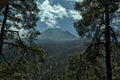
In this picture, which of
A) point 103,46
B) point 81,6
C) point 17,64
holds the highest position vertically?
point 81,6

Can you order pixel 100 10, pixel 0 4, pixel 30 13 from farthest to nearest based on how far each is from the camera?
pixel 30 13 < pixel 100 10 < pixel 0 4

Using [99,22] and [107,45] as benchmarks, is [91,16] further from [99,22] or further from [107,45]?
[107,45]

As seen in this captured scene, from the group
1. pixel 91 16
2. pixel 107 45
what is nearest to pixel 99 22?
pixel 91 16

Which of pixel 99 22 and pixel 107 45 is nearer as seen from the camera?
pixel 107 45

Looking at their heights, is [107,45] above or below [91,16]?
below

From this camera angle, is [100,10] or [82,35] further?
[82,35]

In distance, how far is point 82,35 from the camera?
16.6 metres

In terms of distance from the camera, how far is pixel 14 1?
16094mm

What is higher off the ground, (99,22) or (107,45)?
(99,22)

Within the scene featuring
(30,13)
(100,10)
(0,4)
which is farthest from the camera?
(30,13)

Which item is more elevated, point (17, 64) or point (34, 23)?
point (34, 23)

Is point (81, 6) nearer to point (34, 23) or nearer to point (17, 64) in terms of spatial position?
point (34, 23)

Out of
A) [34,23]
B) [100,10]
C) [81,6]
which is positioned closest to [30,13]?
[34,23]

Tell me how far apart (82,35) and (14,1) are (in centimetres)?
446
